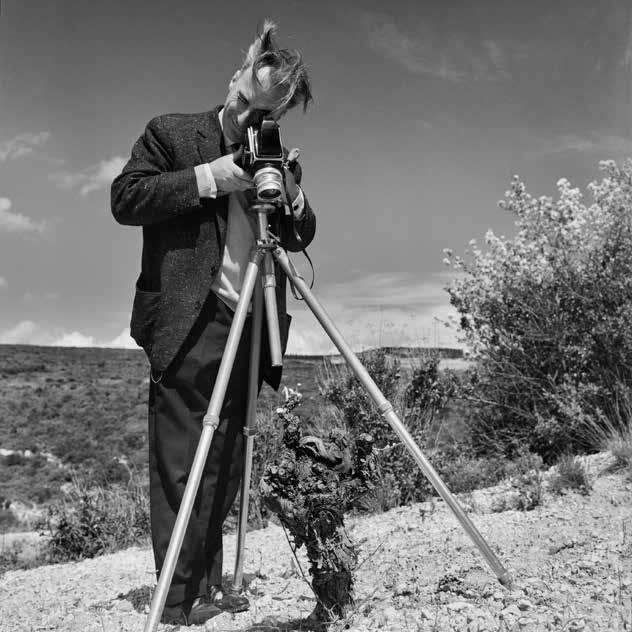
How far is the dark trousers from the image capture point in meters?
2.29

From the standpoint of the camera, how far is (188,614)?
231cm

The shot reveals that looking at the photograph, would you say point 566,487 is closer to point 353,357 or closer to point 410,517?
point 410,517

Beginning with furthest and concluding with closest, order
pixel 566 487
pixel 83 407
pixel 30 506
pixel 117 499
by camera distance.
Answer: pixel 83 407
pixel 30 506
pixel 117 499
pixel 566 487

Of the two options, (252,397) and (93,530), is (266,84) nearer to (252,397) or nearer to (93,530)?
(252,397)

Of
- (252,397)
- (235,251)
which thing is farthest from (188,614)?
(235,251)

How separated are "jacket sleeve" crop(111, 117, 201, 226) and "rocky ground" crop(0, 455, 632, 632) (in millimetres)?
1280

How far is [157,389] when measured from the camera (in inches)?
92.0

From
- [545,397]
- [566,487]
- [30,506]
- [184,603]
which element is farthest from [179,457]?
[30,506]

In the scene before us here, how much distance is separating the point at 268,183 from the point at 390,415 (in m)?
0.79

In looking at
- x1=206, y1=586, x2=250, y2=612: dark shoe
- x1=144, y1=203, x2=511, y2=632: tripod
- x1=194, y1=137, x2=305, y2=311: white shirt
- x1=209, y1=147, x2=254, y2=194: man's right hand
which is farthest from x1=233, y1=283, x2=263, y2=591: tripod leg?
x1=209, y1=147, x2=254, y2=194: man's right hand

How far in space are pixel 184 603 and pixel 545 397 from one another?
13.0ft

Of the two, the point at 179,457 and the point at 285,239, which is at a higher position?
the point at 285,239

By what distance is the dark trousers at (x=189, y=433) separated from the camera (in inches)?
90.0

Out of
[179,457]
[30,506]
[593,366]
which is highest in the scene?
[593,366]
